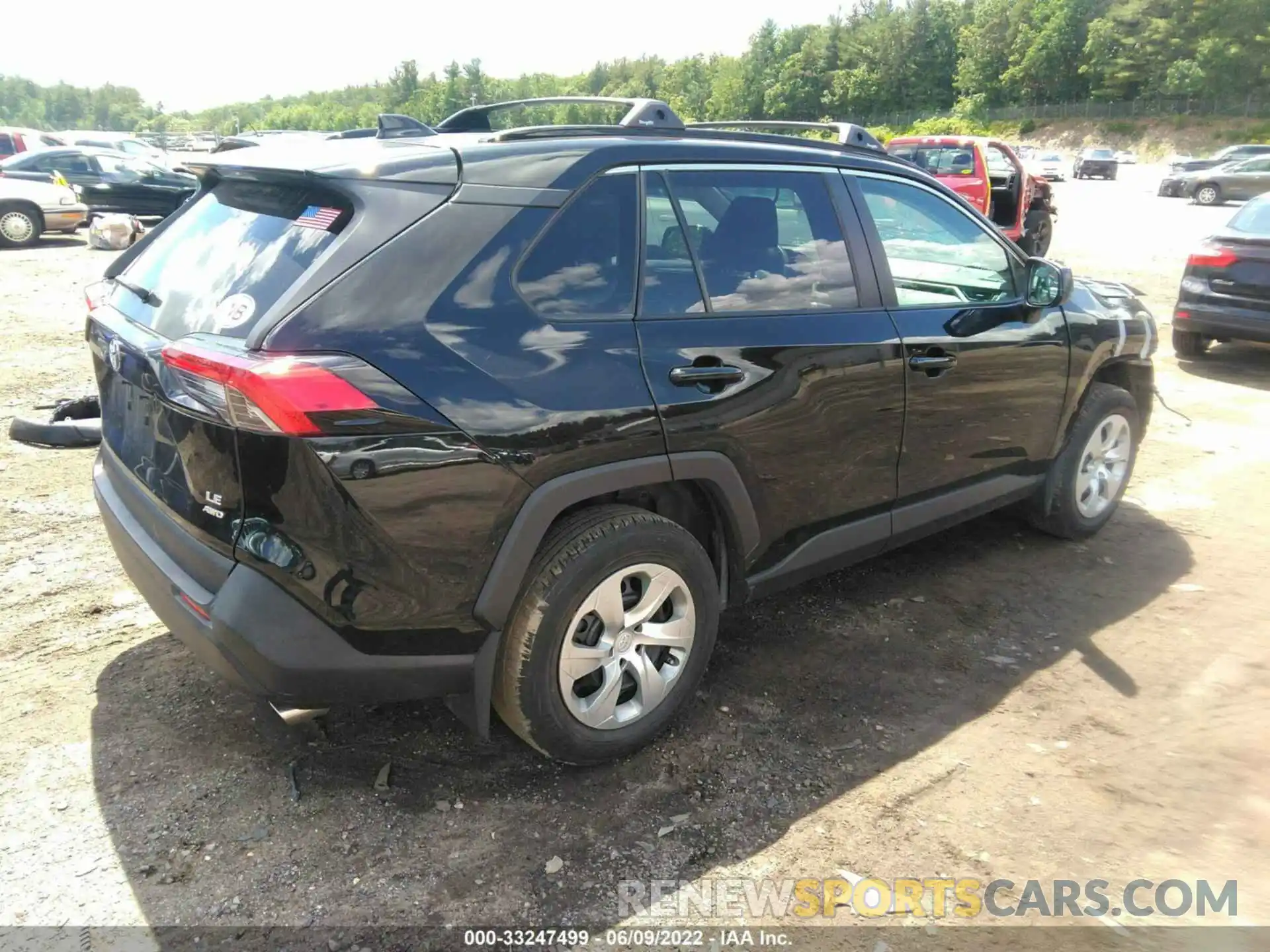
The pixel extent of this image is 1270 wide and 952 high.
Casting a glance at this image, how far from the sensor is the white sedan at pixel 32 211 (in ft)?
50.9

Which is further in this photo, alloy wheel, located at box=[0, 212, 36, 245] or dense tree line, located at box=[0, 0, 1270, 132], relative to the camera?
dense tree line, located at box=[0, 0, 1270, 132]

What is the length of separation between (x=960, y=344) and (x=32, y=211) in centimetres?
1688

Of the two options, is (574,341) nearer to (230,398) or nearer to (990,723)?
(230,398)

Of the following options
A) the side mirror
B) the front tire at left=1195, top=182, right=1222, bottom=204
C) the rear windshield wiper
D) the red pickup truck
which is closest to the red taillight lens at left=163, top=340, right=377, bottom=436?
the rear windshield wiper

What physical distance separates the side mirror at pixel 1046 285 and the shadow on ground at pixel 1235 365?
5.00 metres

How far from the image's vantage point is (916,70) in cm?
10144

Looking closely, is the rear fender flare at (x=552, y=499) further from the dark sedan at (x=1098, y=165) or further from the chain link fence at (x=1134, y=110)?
the chain link fence at (x=1134, y=110)

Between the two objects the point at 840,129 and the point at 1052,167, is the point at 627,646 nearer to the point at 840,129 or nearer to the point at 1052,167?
the point at 840,129

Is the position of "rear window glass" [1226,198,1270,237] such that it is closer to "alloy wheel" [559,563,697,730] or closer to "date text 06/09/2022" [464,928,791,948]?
"alloy wheel" [559,563,697,730]

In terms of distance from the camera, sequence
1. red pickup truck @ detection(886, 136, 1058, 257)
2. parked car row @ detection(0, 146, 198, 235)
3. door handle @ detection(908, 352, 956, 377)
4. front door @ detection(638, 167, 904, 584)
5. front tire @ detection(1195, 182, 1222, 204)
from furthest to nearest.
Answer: front tire @ detection(1195, 182, 1222, 204), parked car row @ detection(0, 146, 198, 235), red pickup truck @ detection(886, 136, 1058, 257), door handle @ detection(908, 352, 956, 377), front door @ detection(638, 167, 904, 584)

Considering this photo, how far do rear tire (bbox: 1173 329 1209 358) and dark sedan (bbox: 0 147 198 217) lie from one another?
55.6 ft

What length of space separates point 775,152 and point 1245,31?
83.6 meters

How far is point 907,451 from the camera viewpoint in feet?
11.9

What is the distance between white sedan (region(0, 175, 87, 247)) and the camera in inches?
611
